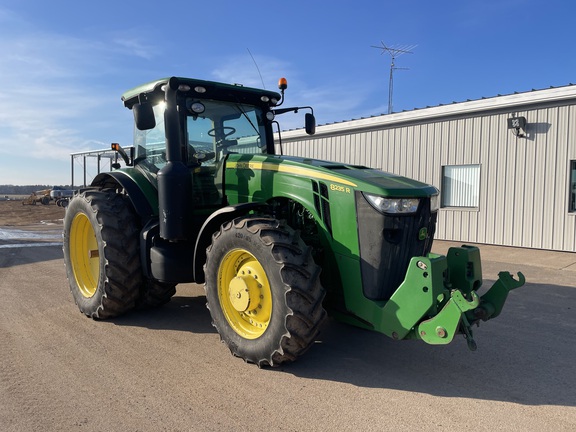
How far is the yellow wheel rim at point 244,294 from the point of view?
3.62m

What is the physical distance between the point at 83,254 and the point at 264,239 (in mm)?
3156

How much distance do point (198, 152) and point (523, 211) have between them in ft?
26.9

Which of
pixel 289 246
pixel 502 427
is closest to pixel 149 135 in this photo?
pixel 289 246

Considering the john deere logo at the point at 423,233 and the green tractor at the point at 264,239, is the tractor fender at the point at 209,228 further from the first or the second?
the john deere logo at the point at 423,233

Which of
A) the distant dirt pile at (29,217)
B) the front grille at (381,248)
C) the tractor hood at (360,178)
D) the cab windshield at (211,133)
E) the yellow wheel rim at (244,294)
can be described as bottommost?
the distant dirt pile at (29,217)

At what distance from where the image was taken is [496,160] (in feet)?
35.2

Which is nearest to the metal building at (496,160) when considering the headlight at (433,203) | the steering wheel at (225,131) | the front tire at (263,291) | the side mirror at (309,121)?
the side mirror at (309,121)

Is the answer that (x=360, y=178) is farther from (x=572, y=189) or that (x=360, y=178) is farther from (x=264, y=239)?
(x=572, y=189)

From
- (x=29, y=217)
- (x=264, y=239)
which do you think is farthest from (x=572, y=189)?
(x=29, y=217)

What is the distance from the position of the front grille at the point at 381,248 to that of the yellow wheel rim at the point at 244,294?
0.75 metres

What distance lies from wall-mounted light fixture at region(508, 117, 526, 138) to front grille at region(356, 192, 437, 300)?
313 inches

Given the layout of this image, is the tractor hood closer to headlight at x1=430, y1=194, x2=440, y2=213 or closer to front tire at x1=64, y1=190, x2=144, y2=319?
headlight at x1=430, y1=194, x2=440, y2=213

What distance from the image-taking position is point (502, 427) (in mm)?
2775

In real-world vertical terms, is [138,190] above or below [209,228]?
above
